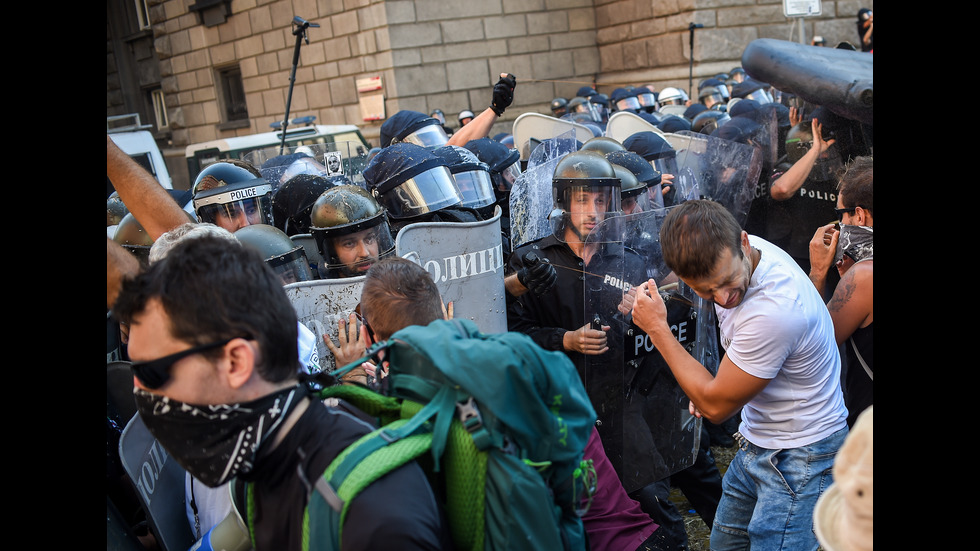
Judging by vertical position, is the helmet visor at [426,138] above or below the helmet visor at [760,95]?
above

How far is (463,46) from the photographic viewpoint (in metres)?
16.9

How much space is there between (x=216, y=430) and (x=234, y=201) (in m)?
2.64

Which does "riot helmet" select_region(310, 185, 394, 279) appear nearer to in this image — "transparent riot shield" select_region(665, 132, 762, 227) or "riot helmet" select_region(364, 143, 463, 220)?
"riot helmet" select_region(364, 143, 463, 220)

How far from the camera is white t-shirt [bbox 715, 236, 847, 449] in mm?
2287

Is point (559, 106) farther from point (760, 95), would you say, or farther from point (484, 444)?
point (484, 444)

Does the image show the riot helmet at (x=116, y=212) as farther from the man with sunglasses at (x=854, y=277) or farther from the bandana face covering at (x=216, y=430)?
the man with sunglasses at (x=854, y=277)

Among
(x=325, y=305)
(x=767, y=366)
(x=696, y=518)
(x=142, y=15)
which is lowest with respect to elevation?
(x=696, y=518)

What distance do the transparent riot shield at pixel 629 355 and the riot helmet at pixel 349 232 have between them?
0.93 metres

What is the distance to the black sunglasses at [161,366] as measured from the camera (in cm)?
138

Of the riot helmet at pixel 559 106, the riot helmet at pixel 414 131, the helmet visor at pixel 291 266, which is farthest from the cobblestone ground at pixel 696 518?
the riot helmet at pixel 559 106

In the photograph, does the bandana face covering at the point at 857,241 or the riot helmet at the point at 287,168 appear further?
the riot helmet at the point at 287,168

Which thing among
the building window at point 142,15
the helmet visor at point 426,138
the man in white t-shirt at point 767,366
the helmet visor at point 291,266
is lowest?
the man in white t-shirt at point 767,366

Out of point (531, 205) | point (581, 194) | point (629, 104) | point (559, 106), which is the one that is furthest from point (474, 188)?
point (559, 106)

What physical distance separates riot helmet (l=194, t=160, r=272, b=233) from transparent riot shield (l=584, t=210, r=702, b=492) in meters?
1.79
